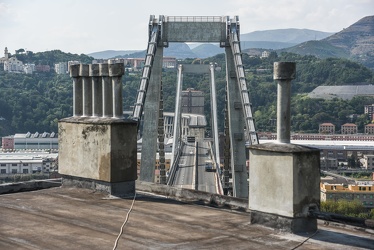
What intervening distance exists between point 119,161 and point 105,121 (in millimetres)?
710

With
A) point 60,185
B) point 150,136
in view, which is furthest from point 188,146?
point 60,185

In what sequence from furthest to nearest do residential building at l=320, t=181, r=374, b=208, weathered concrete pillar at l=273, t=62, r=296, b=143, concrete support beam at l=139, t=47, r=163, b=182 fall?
residential building at l=320, t=181, r=374, b=208 → concrete support beam at l=139, t=47, r=163, b=182 → weathered concrete pillar at l=273, t=62, r=296, b=143

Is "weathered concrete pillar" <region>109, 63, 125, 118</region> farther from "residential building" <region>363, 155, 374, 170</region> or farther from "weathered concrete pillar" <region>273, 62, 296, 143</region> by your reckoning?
"residential building" <region>363, 155, 374, 170</region>

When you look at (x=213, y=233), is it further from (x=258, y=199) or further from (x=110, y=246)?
(x=110, y=246)

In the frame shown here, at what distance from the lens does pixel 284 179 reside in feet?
31.6

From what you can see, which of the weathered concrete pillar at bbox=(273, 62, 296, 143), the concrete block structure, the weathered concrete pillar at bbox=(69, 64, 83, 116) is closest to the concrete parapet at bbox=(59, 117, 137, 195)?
the concrete block structure

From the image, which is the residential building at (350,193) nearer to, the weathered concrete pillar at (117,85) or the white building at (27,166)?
the white building at (27,166)

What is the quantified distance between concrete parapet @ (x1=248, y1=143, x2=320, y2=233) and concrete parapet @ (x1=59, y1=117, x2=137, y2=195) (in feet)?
10.3

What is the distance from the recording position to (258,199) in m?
9.92

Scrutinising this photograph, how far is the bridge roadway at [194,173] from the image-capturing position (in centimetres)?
8994

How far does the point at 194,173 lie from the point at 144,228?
96.5 metres

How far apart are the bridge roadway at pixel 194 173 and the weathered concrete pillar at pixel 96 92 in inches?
2702

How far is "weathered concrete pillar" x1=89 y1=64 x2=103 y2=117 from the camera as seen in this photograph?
12977 millimetres

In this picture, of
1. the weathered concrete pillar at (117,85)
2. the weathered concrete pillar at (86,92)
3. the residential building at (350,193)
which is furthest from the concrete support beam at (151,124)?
the residential building at (350,193)
